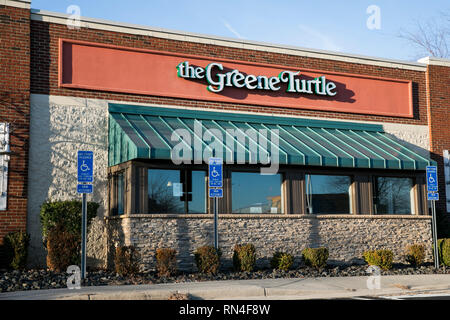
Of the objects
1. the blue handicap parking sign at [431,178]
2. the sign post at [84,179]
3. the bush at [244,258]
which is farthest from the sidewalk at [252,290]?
the blue handicap parking sign at [431,178]

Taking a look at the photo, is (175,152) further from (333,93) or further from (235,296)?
(333,93)

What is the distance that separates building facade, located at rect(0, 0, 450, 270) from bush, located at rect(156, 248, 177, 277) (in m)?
0.91

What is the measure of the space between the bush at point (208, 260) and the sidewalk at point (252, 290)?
1.05m

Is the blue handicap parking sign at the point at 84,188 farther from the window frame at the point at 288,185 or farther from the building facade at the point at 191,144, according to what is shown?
the window frame at the point at 288,185

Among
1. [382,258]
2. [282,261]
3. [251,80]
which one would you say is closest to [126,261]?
[282,261]

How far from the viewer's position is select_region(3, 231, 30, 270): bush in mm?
15164

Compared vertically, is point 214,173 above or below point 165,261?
above

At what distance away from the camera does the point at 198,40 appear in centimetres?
1900

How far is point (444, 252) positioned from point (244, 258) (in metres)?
6.68

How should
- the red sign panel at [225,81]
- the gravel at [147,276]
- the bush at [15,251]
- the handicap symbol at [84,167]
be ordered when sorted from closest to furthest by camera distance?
the gravel at [147,276]
the handicap symbol at [84,167]
the bush at [15,251]
the red sign panel at [225,81]

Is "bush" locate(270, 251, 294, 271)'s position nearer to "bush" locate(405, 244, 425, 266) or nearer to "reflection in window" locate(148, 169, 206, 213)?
"reflection in window" locate(148, 169, 206, 213)

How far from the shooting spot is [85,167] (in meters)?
13.8

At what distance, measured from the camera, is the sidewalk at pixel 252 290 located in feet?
37.5

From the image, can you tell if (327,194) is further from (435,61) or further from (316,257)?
(435,61)
